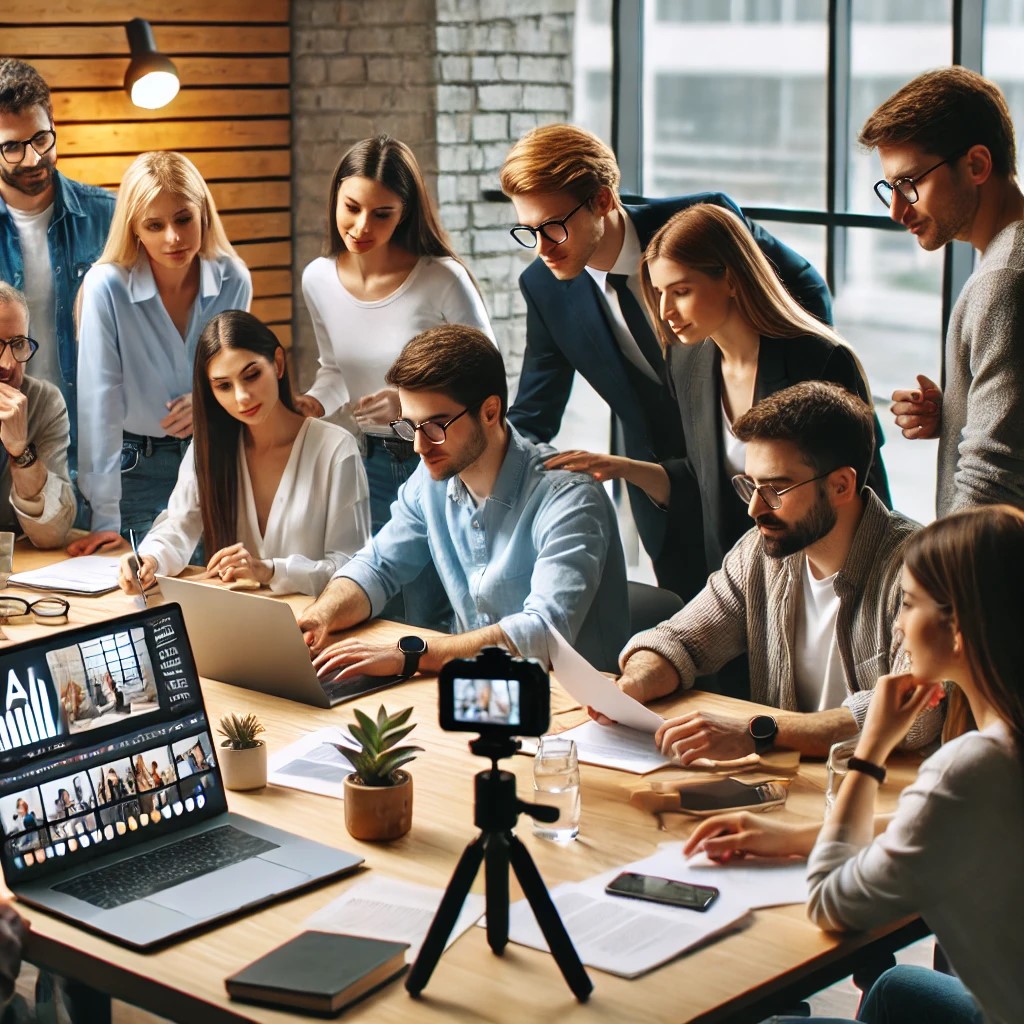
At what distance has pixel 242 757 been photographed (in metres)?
2.25

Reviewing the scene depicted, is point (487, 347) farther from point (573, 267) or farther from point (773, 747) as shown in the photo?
point (773, 747)

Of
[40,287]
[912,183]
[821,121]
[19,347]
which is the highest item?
[821,121]

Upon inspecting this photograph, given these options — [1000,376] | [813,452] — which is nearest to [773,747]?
[813,452]

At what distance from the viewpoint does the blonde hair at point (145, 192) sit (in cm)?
377

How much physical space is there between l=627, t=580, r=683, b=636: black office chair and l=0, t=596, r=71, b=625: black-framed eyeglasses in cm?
120

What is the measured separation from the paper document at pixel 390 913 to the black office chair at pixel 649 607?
139 centimetres

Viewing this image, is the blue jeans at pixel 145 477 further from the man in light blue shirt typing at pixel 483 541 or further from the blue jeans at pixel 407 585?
the man in light blue shirt typing at pixel 483 541

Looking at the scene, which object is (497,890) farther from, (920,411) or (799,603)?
(920,411)

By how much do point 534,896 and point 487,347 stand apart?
154 centimetres

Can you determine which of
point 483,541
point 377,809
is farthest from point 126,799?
point 483,541

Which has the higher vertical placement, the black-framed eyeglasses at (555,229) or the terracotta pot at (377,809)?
the black-framed eyeglasses at (555,229)

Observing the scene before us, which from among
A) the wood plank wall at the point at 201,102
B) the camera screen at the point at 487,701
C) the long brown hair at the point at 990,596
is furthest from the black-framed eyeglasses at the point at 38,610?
the wood plank wall at the point at 201,102

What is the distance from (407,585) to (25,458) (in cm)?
104

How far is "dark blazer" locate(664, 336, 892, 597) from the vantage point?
307cm
